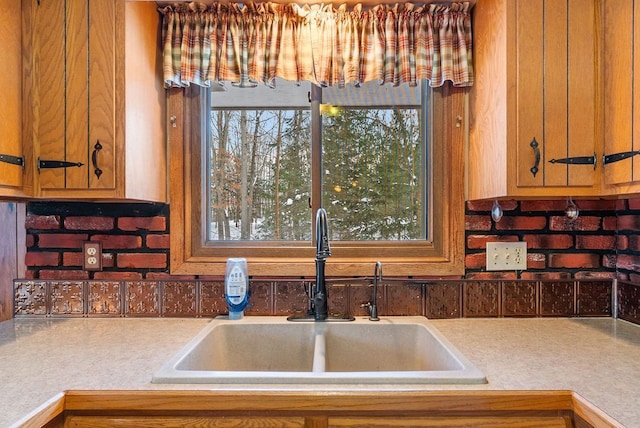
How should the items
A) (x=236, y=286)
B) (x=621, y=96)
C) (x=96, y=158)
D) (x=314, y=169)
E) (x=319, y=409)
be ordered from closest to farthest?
1. (x=319, y=409)
2. (x=621, y=96)
3. (x=96, y=158)
4. (x=236, y=286)
5. (x=314, y=169)

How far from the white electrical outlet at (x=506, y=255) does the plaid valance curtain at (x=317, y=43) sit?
0.64 m

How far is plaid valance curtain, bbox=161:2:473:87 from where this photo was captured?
156 cm

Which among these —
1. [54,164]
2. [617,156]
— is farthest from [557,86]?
[54,164]

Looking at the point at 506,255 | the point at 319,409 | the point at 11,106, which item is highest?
the point at 11,106

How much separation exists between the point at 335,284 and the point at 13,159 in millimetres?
1148

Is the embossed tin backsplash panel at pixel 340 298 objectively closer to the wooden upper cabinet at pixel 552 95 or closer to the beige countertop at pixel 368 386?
the beige countertop at pixel 368 386

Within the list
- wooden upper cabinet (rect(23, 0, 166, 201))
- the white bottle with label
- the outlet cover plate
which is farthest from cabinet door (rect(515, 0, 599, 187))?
the outlet cover plate

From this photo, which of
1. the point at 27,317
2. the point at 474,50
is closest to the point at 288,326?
the point at 27,317

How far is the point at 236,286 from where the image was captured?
60.7 inches

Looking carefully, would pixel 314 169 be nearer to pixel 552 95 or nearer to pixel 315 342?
pixel 315 342

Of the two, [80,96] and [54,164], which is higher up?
[80,96]

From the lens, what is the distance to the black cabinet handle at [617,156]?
3.87 feet

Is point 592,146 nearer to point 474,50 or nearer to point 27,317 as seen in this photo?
point 474,50

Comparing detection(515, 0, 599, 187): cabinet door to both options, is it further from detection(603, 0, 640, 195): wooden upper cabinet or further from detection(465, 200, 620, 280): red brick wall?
detection(465, 200, 620, 280): red brick wall
